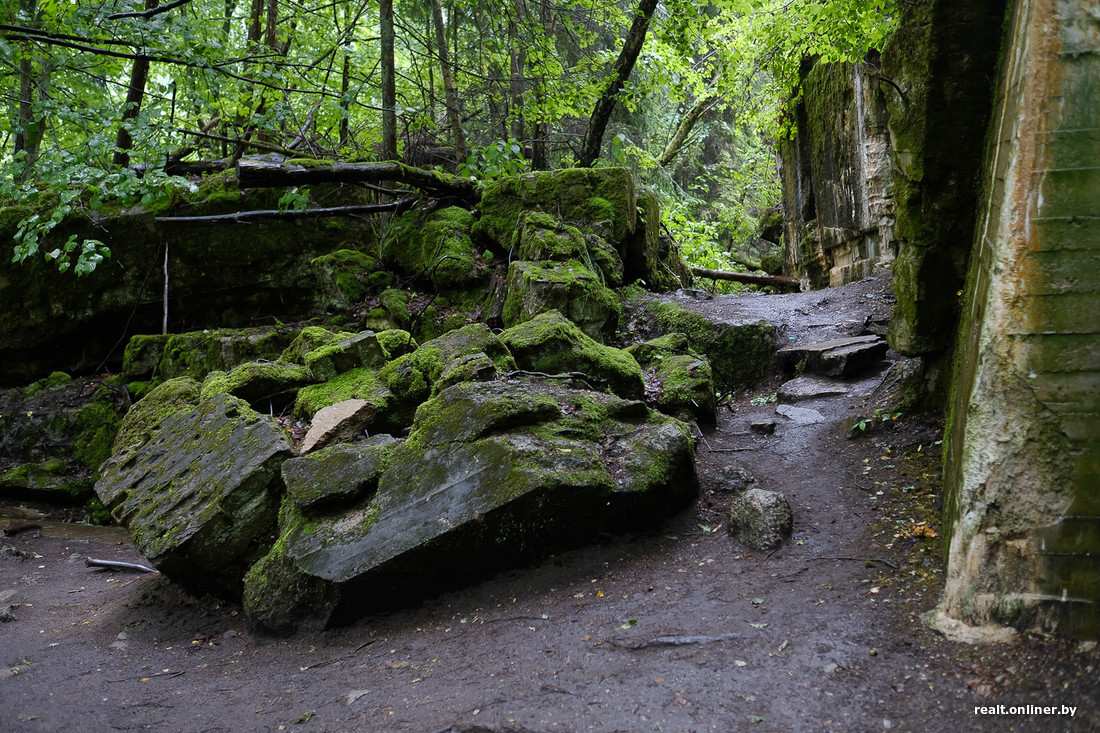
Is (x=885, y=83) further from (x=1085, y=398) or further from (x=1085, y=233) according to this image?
(x=1085, y=398)

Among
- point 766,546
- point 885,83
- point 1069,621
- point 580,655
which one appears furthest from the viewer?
point 885,83

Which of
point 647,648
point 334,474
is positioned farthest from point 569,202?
point 647,648

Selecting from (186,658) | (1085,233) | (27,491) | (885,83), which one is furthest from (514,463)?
(27,491)

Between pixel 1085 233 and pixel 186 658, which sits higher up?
pixel 1085 233

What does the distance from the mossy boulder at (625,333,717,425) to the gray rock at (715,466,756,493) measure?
1.09 meters

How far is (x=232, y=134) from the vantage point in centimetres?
1341

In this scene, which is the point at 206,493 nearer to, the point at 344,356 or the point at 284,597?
the point at 284,597

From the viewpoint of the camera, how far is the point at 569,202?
9.41 m

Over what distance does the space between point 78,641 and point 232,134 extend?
11668 millimetres

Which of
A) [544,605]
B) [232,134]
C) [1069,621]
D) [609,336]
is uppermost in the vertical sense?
[232,134]

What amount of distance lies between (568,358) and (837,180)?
25.0 ft

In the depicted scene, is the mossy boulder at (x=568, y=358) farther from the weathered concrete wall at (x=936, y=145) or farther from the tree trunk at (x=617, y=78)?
the tree trunk at (x=617, y=78)

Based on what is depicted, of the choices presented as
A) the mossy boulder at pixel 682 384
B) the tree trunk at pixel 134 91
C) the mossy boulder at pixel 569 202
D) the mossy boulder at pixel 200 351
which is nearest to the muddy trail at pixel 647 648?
the mossy boulder at pixel 682 384

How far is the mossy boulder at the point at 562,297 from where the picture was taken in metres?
7.27
